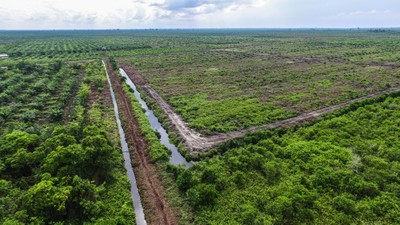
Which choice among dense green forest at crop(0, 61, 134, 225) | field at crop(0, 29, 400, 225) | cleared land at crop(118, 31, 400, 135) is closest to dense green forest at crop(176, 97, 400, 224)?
field at crop(0, 29, 400, 225)

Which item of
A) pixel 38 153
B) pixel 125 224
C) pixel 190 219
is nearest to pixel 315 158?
pixel 190 219

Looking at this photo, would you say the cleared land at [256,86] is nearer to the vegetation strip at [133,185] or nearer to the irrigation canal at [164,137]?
the irrigation canal at [164,137]

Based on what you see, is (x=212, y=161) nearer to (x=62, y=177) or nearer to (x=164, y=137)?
(x=164, y=137)

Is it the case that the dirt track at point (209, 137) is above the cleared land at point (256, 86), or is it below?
below

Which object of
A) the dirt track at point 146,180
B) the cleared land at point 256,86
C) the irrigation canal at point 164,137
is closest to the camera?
the dirt track at point 146,180

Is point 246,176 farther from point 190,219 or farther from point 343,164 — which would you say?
point 343,164

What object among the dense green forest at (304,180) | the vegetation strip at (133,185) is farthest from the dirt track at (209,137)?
the vegetation strip at (133,185)

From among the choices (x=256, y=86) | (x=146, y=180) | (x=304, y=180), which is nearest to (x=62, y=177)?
(x=146, y=180)
